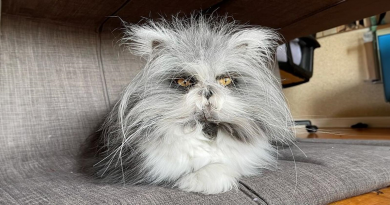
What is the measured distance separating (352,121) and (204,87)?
3.30 meters

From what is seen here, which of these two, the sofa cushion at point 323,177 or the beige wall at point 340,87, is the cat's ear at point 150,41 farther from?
the beige wall at point 340,87

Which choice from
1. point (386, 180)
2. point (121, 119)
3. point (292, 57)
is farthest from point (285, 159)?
point (292, 57)

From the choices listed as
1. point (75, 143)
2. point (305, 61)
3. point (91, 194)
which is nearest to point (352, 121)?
point (305, 61)

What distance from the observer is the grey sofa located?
2.68 feet

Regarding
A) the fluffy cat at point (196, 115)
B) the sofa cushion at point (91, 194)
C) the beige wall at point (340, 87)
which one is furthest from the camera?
the beige wall at point (340, 87)

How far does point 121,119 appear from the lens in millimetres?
947

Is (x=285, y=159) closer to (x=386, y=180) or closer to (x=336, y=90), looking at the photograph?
(x=386, y=180)

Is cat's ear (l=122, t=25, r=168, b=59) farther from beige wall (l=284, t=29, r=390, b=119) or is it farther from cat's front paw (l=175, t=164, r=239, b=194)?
beige wall (l=284, t=29, r=390, b=119)

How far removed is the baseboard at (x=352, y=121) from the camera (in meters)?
3.44

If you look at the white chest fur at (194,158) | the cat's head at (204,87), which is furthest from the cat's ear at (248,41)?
the white chest fur at (194,158)

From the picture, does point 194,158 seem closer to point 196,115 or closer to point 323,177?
point 196,115

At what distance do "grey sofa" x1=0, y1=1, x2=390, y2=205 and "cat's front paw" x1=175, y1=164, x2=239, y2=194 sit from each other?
25mm

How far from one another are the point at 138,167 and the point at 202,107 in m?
0.26

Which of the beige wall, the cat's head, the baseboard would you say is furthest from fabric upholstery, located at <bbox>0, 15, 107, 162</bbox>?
the baseboard
